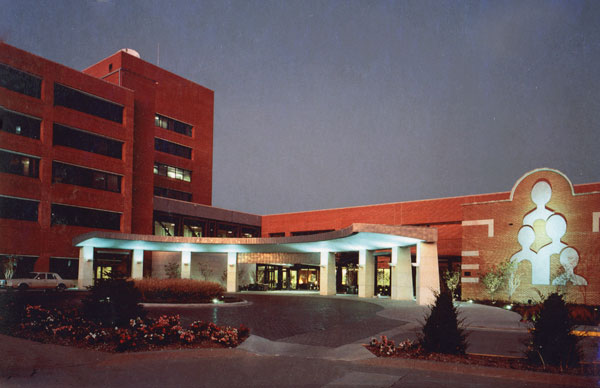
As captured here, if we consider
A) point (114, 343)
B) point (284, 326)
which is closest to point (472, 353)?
point (284, 326)

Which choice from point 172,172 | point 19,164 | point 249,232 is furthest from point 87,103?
point 249,232

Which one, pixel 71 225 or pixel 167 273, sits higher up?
pixel 71 225

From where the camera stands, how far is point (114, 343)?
12633mm

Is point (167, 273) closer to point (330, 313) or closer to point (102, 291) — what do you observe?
point (330, 313)

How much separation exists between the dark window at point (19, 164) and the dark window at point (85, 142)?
9.47ft

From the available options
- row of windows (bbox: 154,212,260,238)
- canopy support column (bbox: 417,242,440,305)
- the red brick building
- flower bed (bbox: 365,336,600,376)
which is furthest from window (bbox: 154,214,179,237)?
flower bed (bbox: 365,336,600,376)

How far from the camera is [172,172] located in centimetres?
6175

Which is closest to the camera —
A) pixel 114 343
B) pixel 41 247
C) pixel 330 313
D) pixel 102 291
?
pixel 114 343

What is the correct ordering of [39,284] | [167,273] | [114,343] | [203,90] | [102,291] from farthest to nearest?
1. [203,90]
2. [167,273]
3. [39,284]
4. [102,291]
5. [114,343]

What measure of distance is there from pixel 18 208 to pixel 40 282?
293 inches

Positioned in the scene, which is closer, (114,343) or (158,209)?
(114,343)

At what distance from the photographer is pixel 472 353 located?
12742 millimetres

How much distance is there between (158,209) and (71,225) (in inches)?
425

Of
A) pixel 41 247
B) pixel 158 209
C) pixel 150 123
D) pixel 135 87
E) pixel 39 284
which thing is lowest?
pixel 39 284
